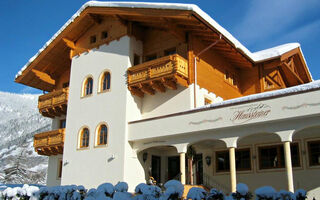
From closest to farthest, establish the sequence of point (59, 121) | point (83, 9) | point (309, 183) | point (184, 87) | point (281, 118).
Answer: point (281, 118), point (309, 183), point (184, 87), point (83, 9), point (59, 121)

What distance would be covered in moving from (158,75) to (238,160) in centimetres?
583

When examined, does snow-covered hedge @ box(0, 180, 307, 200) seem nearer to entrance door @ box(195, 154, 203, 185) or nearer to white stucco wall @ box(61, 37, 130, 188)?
white stucco wall @ box(61, 37, 130, 188)

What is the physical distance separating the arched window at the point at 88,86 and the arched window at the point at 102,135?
2744 mm

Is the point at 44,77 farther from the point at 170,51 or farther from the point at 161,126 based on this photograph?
the point at 161,126

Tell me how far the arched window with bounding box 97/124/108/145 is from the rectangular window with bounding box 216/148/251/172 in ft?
20.1

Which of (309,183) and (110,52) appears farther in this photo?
(110,52)

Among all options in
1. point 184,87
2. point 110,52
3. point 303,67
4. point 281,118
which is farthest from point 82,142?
point 303,67

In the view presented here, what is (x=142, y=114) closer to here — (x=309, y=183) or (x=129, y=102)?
(x=129, y=102)

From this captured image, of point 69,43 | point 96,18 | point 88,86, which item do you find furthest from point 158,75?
point 69,43

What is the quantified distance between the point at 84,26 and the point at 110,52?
300cm

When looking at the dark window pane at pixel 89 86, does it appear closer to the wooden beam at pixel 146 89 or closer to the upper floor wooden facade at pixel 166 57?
the upper floor wooden facade at pixel 166 57

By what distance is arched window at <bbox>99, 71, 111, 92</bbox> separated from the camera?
21594 millimetres

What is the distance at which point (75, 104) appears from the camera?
903 inches

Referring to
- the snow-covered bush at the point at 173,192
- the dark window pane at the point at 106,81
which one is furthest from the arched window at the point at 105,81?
the snow-covered bush at the point at 173,192
